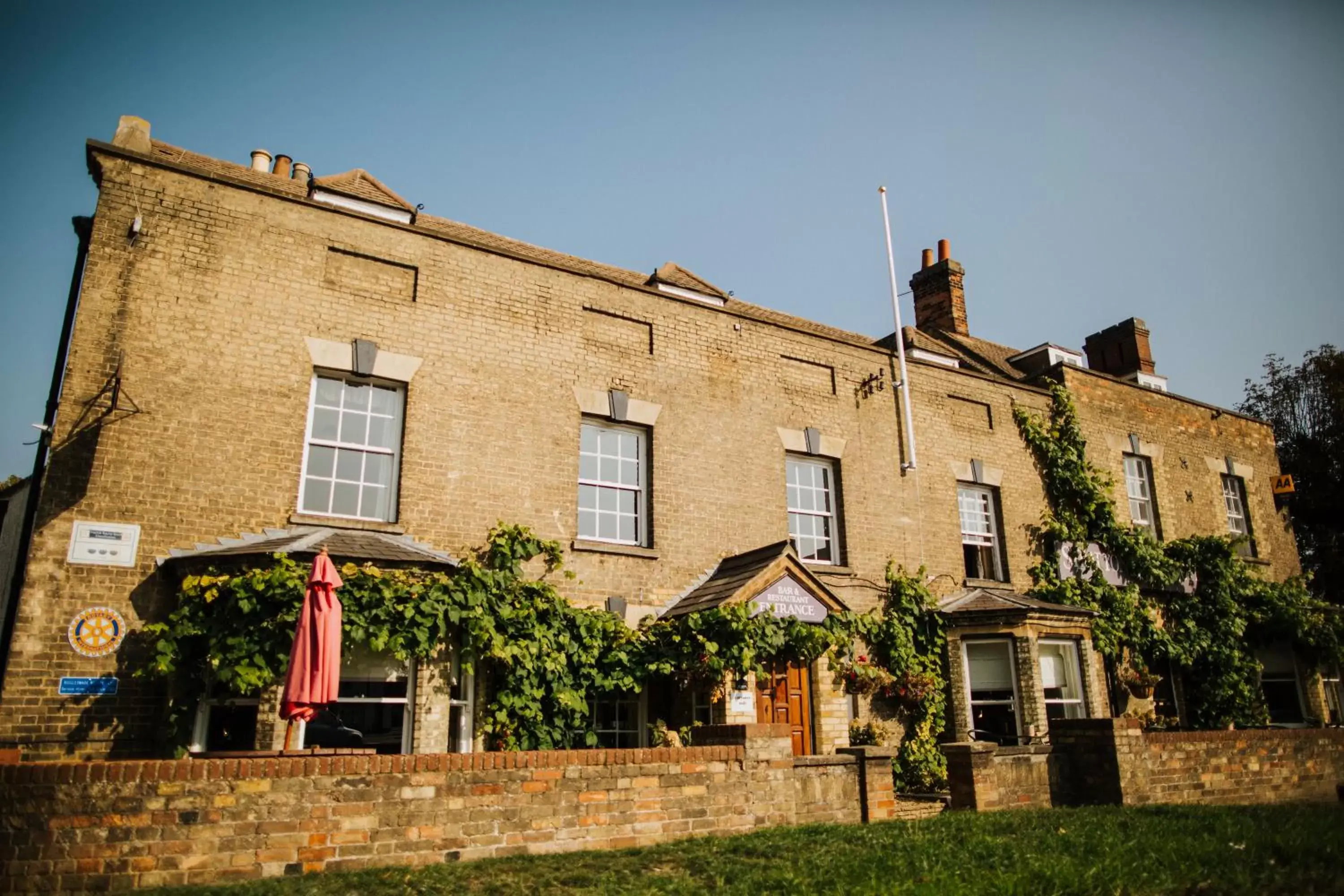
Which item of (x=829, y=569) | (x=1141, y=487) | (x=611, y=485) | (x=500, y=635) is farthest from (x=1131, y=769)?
(x=1141, y=487)

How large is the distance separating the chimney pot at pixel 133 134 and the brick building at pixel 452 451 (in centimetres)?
4

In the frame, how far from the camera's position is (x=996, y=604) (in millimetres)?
15625

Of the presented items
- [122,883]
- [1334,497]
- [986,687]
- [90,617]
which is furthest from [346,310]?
[1334,497]

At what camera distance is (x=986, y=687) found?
15.4 meters

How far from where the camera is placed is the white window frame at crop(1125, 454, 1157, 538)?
1959 centimetres

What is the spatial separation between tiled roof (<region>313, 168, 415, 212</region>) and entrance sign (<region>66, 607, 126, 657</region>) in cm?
699

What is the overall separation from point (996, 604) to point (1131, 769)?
438cm

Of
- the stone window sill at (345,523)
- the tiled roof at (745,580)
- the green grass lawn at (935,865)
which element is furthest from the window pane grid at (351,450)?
the green grass lawn at (935,865)

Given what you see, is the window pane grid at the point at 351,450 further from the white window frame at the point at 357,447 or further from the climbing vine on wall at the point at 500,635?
the climbing vine on wall at the point at 500,635

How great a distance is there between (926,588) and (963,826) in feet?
22.7

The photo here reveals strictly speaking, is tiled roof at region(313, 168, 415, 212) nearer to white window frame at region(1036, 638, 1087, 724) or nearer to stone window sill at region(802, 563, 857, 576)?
stone window sill at region(802, 563, 857, 576)

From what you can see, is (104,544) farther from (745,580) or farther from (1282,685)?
(1282,685)

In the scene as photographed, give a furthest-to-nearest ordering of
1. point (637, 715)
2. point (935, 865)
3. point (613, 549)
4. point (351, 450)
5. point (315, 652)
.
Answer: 1. point (613, 549)
2. point (637, 715)
3. point (351, 450)
4. point (315, 652)
5. point (935, 865)

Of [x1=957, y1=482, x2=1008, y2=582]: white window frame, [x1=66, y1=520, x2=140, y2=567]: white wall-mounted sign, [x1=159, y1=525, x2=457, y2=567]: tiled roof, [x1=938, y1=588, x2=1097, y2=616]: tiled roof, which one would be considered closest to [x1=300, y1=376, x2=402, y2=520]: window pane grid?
[x1=159, y1=525, x2=457, y2=567]: tiled roof
